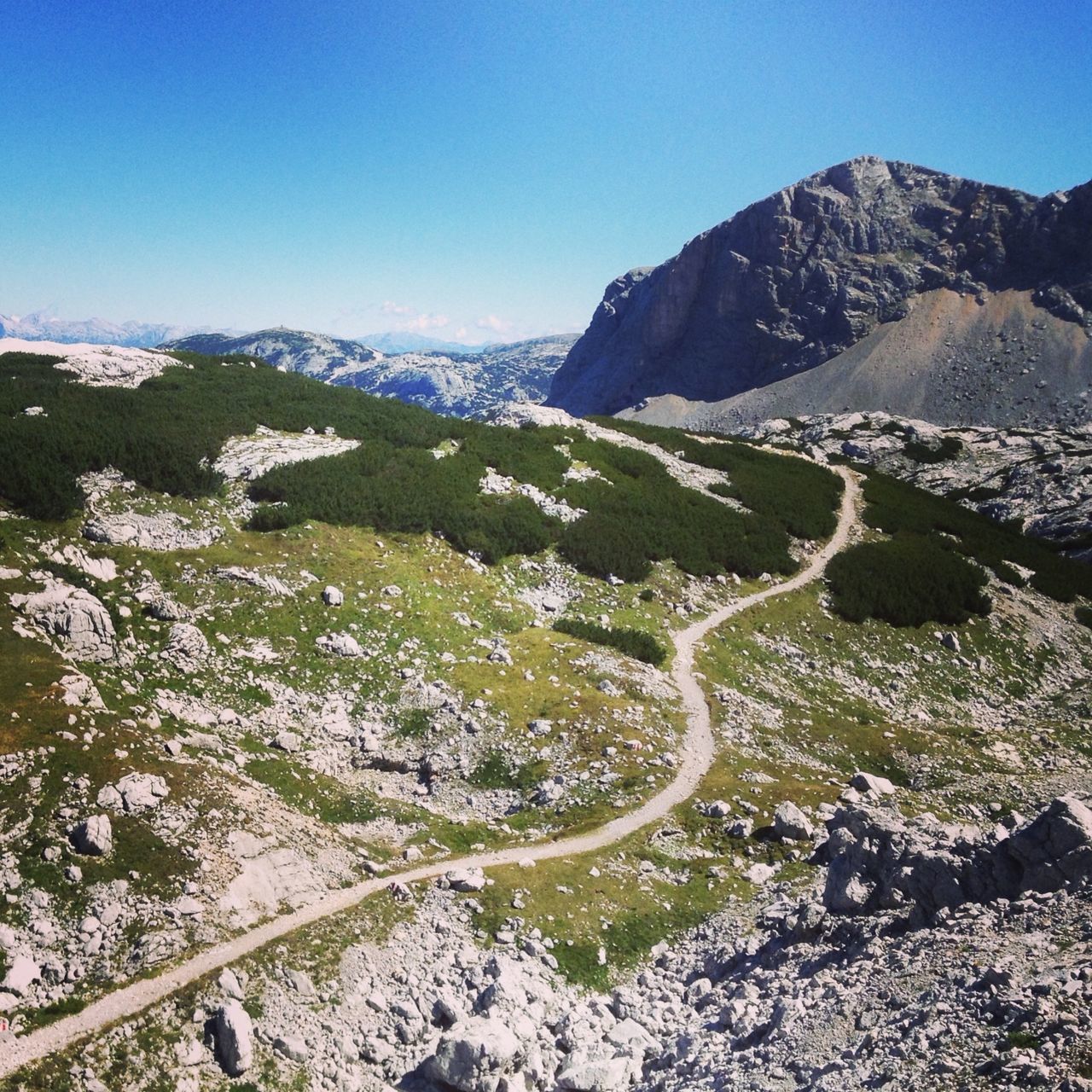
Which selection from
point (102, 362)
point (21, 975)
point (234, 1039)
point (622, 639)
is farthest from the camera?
point (102, 362)

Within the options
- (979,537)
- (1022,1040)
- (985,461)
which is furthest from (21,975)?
(985,461)

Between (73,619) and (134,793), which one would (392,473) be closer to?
(73,619)

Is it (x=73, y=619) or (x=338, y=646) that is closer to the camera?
(x=73, y=619)

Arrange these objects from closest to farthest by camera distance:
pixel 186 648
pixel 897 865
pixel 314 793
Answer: pixel 897 865 → pixel 314 793 → pixel 186 648

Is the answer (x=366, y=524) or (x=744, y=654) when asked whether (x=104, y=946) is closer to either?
(x=366, y=524)

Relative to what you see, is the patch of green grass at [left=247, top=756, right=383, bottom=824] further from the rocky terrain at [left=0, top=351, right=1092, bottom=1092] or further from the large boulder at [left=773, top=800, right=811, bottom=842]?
the large boulder at [left=773, top=800, right=811, bottom=842]

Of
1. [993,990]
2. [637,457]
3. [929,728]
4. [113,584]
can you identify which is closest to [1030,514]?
[637,457]

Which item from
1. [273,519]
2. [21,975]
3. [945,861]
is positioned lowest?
[21,975]

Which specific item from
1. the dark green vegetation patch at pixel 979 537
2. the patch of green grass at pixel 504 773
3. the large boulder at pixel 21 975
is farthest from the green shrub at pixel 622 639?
the dark green vegetation patch at pixel 979 537
